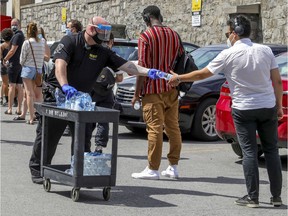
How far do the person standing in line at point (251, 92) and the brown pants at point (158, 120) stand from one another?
145cm

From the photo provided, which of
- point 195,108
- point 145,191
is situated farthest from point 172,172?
point 195,108

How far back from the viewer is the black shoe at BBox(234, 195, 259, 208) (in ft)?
26.4

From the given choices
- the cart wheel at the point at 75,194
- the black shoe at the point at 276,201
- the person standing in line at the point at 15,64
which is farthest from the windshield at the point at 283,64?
the person standing in line at the point at 15,64

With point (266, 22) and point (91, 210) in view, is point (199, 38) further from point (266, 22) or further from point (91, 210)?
point (91, 210)

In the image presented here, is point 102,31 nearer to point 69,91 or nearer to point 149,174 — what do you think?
point 69,91

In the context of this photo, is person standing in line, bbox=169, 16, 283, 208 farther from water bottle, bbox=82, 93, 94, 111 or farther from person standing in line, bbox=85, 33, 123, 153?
person standing in line, bbox=85, 33, 123, 153

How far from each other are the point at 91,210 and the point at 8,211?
0.76m

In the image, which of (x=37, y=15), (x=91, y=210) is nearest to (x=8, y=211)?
(x=91, y=210)

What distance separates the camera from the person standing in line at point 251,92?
314 inches

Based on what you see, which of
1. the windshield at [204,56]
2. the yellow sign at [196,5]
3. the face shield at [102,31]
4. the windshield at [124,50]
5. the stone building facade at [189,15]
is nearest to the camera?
the face shield at [102,31]

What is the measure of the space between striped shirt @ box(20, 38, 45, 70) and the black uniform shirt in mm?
6825

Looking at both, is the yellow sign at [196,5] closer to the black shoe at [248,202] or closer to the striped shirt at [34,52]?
the striped shirt at [34,52]

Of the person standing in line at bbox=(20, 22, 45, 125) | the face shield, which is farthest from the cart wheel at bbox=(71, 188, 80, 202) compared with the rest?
the person standing in line at bbox=(20, 22, 45, 125)

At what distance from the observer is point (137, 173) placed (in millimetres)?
9805
